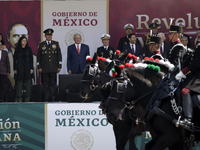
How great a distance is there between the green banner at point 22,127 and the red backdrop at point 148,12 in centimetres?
471

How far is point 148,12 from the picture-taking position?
42.3 feet

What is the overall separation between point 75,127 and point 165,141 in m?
4.25

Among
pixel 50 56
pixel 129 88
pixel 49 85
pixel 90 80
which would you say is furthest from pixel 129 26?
pixel 129 88

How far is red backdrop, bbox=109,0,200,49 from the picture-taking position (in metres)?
12.8

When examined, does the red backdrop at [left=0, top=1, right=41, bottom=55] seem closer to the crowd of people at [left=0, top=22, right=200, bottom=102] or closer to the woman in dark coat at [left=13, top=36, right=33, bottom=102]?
the crowd of people at [left=0, top=22, right=200, bottom=102]

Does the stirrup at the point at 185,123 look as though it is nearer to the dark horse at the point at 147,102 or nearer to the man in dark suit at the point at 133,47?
the dark horse at the point at 147,102

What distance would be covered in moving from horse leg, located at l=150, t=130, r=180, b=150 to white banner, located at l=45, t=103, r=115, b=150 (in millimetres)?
3935

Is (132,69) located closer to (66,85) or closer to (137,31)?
(66,85)

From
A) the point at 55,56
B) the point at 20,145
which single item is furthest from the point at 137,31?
the point at 20,145

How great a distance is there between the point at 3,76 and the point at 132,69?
6.43 m

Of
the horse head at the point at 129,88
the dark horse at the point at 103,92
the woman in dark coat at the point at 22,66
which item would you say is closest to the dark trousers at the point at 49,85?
the woman in dark coat at the point at 22,66

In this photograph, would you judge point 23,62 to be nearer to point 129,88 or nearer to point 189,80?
point 129,88

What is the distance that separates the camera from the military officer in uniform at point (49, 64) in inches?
437

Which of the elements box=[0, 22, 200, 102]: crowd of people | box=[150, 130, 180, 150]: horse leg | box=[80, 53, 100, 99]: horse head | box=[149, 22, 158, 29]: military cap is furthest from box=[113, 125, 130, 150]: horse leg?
box=[149, 22, 158, 29]: military cap
